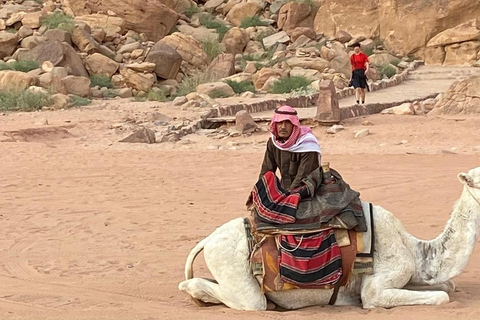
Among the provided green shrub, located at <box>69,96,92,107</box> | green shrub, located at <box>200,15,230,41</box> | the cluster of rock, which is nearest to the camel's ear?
the cluster of rock

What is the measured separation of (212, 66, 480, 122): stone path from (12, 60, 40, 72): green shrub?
32.6ft

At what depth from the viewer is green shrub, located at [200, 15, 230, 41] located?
129 feet

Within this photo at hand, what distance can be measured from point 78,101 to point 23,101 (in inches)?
90.4

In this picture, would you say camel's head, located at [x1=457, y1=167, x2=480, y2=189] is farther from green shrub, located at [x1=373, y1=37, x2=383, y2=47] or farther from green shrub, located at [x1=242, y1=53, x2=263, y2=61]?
green shrub, located at [x1=373, y1=37, x2=383, y2=47]

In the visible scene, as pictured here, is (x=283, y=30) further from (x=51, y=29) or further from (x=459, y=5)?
(x=51, y=29)

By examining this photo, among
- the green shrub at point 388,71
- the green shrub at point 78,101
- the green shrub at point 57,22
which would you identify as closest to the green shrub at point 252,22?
the green shrub at point 388,71

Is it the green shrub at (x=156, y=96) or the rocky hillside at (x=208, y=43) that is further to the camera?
the rocky hillside at (x=208, y=43)

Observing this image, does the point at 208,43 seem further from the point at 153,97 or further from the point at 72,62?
the point at 153,97

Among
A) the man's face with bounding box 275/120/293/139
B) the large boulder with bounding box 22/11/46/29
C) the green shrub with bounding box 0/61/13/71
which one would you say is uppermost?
the man's face with bounding box 275/120/293/139

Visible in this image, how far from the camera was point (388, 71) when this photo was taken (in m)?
32.0

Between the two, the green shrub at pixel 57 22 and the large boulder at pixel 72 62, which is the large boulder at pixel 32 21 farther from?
the large boulder at pixel 72 62

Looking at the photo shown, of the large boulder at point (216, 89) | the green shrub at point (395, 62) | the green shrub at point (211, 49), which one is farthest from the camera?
the green shrub at point (395, 62)

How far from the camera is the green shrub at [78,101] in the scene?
24.2 m

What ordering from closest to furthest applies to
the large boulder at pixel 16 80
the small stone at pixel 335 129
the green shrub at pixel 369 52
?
the small stone at pixel 335 129 → the large boulder at pixel 16 80 → the green shrub at pixel 369 52
